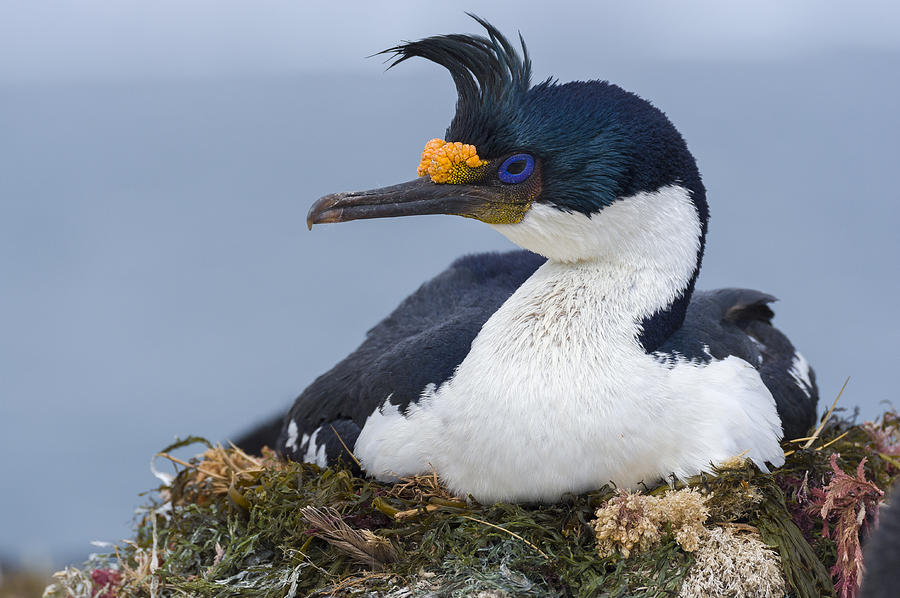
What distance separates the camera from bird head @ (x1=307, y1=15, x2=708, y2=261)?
2340mm

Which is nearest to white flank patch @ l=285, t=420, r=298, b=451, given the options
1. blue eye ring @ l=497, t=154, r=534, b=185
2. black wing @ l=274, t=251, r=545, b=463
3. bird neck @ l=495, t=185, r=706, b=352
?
black wing @ l=274, t=251, r=545, b=463

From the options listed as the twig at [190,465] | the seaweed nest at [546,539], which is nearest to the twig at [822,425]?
the seaweed nest at [546,539]

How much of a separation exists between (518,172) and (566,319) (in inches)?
15.4

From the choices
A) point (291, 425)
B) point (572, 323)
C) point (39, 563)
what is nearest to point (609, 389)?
point (572, 323)

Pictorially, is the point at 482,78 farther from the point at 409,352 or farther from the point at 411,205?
the point at 409,352

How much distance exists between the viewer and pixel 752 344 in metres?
2.87

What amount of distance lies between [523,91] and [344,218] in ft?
1.84

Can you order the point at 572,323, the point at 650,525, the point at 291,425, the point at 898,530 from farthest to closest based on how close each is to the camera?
the point at 291,425 → the point at 572,323 → the point at 650,525 → the point at 898,530

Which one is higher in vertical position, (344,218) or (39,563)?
(344,218)

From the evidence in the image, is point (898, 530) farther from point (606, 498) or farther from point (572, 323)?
point (572, 323)

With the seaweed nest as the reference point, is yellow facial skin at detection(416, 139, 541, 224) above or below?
above

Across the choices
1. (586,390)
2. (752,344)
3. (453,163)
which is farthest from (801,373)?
(453,163)

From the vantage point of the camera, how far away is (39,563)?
17.0ft

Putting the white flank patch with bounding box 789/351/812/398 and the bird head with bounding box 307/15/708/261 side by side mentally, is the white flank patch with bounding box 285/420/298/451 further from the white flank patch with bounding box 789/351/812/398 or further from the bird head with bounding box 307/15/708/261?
the white flank patch with bounding box 789/351/812/398
